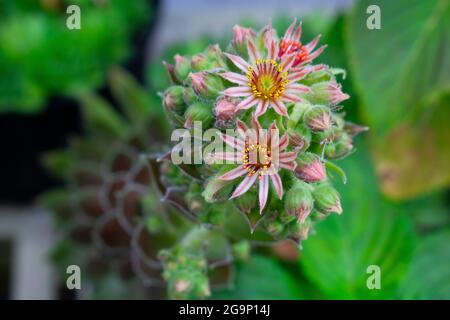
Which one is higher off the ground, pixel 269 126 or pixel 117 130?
pixel 117 130

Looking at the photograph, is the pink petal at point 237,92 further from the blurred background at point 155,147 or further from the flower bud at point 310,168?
the blurred background at point 155,147

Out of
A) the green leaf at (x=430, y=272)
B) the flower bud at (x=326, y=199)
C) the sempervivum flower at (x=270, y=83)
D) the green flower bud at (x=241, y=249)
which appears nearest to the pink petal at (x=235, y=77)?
the sempervivum flower at (x=270, y=83)

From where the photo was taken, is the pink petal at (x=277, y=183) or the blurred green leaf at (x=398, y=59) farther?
the blurred green leaf at (x=398, y=59)

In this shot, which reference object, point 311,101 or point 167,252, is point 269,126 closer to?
point 311,101

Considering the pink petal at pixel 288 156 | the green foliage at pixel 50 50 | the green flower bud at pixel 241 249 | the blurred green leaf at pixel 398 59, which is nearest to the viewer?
the pink petal at pixel 288 156

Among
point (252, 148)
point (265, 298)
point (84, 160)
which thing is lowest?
point (265, 298)

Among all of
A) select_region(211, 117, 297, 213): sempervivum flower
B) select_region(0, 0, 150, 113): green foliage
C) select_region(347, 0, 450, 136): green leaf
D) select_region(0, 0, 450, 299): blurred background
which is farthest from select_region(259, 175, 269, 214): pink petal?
select_region(0, 0, 150, 113): green foliage

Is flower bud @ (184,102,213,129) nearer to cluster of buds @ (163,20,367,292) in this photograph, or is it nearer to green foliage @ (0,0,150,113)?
cluster of buds @ (163,20,367,292)
